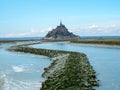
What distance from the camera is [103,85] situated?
2717cm

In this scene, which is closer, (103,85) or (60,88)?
(60,88)

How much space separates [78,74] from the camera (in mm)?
29328

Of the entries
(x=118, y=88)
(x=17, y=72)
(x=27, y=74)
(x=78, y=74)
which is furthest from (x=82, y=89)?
(x=17, y=72)

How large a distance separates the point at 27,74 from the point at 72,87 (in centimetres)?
1475

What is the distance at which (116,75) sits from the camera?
1313 inches

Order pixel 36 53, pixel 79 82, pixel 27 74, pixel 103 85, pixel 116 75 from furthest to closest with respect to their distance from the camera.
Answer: pixel 36 53, pixel 27 74, pixel 116 75, pixel 103 85, pixel 79 82

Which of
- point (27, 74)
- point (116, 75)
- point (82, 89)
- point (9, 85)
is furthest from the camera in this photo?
point (27, 74)

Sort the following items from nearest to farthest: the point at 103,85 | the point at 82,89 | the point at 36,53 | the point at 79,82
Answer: the point at 82,89 < the point at 79,82 < the point at 103,85 < the point at 36,53

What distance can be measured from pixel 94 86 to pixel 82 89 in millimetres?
4014

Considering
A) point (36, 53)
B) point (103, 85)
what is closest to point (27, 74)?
point (103, 85)

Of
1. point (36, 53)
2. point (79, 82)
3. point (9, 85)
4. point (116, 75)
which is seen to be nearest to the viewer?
point (79, 82)

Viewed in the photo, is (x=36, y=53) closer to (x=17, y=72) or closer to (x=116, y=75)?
(x=17, y=72)

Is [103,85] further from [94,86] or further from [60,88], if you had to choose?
[60,88]

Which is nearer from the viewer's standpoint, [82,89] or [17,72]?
[82,89]
